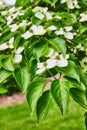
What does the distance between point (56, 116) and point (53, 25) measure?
6.27 meters

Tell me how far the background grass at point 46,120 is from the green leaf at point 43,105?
5205 mm

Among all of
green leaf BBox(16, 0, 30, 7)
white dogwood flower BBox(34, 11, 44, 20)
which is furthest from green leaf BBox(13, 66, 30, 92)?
green leaf BBox(16, 0, 30, 7)

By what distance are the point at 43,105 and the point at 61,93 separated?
0.10 metres

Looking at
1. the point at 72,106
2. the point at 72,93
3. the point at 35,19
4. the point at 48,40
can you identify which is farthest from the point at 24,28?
the point at 72,106

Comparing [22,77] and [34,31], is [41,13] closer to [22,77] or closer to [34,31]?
[34,31]

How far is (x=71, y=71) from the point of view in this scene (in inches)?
77.2

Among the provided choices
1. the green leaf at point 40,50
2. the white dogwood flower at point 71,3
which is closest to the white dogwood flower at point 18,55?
the green leaf at point 40,50

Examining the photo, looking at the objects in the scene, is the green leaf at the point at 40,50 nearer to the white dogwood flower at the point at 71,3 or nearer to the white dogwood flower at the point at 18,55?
the white dogwood flower at the point at 18,55

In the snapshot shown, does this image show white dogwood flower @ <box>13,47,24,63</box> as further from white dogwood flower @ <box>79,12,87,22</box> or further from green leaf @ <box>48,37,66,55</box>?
white dogwood flower @ <box>79,12,87,22</box>

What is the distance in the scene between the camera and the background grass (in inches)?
299

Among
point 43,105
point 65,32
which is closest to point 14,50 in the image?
point 65,32

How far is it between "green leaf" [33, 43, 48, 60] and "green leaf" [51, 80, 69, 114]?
176 mm

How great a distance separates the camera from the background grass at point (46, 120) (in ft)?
24.9

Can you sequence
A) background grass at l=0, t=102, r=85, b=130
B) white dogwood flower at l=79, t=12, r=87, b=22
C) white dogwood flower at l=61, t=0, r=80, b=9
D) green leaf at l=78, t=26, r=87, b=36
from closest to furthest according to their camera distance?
green leaf at l=78, t=26, r=87, b=36 → white dogwood flower at l=79, t=12, r=87, b=22 → white dogwood flower at l=61, t=0, r=80, b=9 → background grass at l=0, t=102, r=85, b=130
